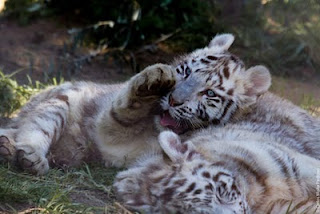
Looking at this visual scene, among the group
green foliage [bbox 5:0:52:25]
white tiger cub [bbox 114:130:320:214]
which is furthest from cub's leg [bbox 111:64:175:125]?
green foliage [bbox 5:0:52:25]

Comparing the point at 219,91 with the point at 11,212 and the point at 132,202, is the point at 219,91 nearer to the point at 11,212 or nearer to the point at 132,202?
the point at 132,202

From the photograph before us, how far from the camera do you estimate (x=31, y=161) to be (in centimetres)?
462

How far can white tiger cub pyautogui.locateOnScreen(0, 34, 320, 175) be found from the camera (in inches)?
187

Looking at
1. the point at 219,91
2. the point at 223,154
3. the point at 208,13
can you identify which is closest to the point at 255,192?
the point at 223,154

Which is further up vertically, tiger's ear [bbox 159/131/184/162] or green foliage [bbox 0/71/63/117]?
tiger's ear [bbox 159/131/184/162]

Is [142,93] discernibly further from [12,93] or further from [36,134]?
[12,93]

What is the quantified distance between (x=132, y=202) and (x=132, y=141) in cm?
120

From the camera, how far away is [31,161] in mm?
4621

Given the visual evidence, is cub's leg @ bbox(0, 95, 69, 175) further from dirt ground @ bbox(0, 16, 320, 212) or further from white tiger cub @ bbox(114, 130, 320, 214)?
dirt ground @ bbox(0, 16, 320, 212)

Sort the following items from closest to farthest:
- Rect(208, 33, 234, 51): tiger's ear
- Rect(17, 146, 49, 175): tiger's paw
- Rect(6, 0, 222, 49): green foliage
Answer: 1. Rect(17, 146, 49, 175): tiger's paw
2. Rect(208, 33, 234, 51): tiger's ear
3. Rect(6, 0, 222, 49): green foliage

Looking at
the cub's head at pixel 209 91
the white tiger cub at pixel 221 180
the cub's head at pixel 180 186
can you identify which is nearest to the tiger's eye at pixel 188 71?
the cub's head at pixel 209 91

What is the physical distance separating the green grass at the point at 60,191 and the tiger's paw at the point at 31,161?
0.06 m

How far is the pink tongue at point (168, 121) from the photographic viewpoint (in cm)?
491

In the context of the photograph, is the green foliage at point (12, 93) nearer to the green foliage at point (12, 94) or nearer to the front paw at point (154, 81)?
the green foliage at point (12, 94)
